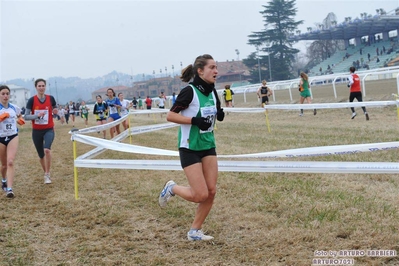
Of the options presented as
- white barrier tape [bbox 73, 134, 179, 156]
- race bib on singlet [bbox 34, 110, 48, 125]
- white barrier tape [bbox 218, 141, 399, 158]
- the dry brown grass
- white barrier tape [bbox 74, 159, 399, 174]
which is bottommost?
the dry brown grass

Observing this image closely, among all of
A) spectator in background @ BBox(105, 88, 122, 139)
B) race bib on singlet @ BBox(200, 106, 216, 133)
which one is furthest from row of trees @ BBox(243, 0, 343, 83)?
race bib on singlet @ BBox(200, 106, 216, 133)

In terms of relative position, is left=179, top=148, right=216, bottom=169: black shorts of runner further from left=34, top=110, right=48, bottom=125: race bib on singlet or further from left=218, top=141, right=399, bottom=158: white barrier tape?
left=34, top=110, right=48, bottom=125: race bib on singlet

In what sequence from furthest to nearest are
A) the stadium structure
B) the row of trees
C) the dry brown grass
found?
the row of trees < the stadium structure < the dry brown grass

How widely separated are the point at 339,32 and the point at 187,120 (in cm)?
6407

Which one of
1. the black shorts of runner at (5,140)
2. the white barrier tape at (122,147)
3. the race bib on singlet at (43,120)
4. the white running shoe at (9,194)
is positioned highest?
the race bib on singlet at (43,120)

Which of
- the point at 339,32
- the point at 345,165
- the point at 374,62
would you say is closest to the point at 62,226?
the point at 345,165

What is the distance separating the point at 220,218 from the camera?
590 cm

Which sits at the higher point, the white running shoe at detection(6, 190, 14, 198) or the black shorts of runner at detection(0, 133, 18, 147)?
the black shorts of runner at detection(0, 133, 18, 147)

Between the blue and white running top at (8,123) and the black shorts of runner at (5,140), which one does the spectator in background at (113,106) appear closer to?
the blue and white running top at (8,123)

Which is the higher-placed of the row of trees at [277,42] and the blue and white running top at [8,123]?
the row of trees at [277,42]

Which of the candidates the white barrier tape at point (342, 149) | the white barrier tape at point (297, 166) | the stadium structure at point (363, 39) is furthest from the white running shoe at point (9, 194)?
the stadium structure at point (363, 39)

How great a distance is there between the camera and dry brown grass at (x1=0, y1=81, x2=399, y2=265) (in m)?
4.66

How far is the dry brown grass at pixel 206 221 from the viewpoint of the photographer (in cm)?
466

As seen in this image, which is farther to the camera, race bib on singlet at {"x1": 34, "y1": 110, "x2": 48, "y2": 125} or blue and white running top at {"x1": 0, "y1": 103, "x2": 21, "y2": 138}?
race bib on singlet at {"x1": 34, "y1": 110, "x2": 48, "y2": 125}
